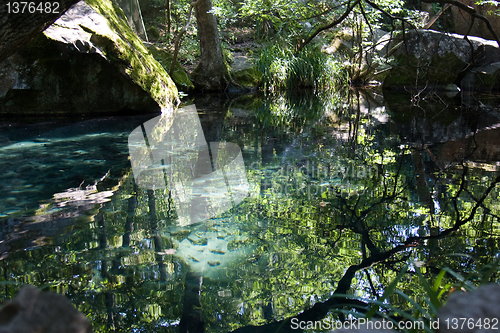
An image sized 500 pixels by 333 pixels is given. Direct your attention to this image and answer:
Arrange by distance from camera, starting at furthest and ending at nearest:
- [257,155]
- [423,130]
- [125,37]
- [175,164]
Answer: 1. [125,37]
2. [423,130]
3. [257,155]
4. [175,164]

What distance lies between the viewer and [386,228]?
81.0 inches

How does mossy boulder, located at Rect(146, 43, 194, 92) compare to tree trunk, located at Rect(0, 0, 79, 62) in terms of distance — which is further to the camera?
mossy boulder, located at Rect(146, 43, 194, 92)

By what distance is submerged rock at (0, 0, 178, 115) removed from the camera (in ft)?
19.0

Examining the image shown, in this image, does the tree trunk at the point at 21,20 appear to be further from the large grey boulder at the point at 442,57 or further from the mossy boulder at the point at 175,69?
the large grey boulder at the point at 442,57

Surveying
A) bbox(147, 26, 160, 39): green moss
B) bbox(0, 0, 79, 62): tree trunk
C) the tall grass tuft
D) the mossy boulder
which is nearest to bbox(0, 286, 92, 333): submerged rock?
bbox(0, 0, 79, 62): tree trunk

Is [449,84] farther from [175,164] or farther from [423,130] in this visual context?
[175,164]

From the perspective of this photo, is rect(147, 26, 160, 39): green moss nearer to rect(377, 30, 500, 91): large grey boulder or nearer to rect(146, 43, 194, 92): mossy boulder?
rect(146, 43, 194, 92): mossy boulder

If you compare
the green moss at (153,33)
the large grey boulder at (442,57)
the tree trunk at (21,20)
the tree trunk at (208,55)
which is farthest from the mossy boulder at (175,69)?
the tree trunk at (21,20)

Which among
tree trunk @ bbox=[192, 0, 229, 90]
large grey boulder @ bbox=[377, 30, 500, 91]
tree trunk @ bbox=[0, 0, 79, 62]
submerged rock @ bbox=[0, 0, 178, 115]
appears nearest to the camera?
tree trunk @ bbox=[0, 0, 79, 62]

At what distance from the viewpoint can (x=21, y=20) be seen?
1902 mm

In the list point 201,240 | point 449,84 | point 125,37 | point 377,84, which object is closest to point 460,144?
point 201,240

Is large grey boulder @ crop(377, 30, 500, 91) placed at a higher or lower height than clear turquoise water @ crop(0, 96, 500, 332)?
higher

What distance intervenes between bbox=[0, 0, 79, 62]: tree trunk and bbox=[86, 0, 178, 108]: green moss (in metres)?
4.15

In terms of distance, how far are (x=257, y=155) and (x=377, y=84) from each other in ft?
34.9
